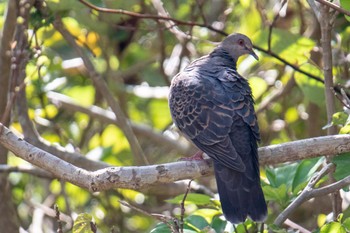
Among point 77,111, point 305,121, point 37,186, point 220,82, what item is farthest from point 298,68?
point 37,186

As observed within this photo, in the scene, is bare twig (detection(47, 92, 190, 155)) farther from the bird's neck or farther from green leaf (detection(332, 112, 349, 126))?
green leaf (detection(332, 112, 349, 126))

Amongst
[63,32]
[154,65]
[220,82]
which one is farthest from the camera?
[154,65]

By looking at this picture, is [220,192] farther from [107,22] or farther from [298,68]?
[107,22]

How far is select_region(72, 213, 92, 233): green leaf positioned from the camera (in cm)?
360

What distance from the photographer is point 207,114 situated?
4500 mm

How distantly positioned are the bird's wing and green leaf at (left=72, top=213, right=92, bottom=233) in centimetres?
90

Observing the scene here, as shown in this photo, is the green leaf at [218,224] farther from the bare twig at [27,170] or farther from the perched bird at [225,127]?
the bare twig at [27,170]

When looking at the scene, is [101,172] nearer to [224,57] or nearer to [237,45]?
[224,57]

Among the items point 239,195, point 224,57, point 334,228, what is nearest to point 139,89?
point 224,57

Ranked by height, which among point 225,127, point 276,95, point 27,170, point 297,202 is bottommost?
point 27,170

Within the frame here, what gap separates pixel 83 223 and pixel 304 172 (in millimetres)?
1203

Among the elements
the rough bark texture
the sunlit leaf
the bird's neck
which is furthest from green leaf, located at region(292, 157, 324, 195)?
the rough bark texture

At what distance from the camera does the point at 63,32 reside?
530 cm

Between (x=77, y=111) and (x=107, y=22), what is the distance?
780 mm
